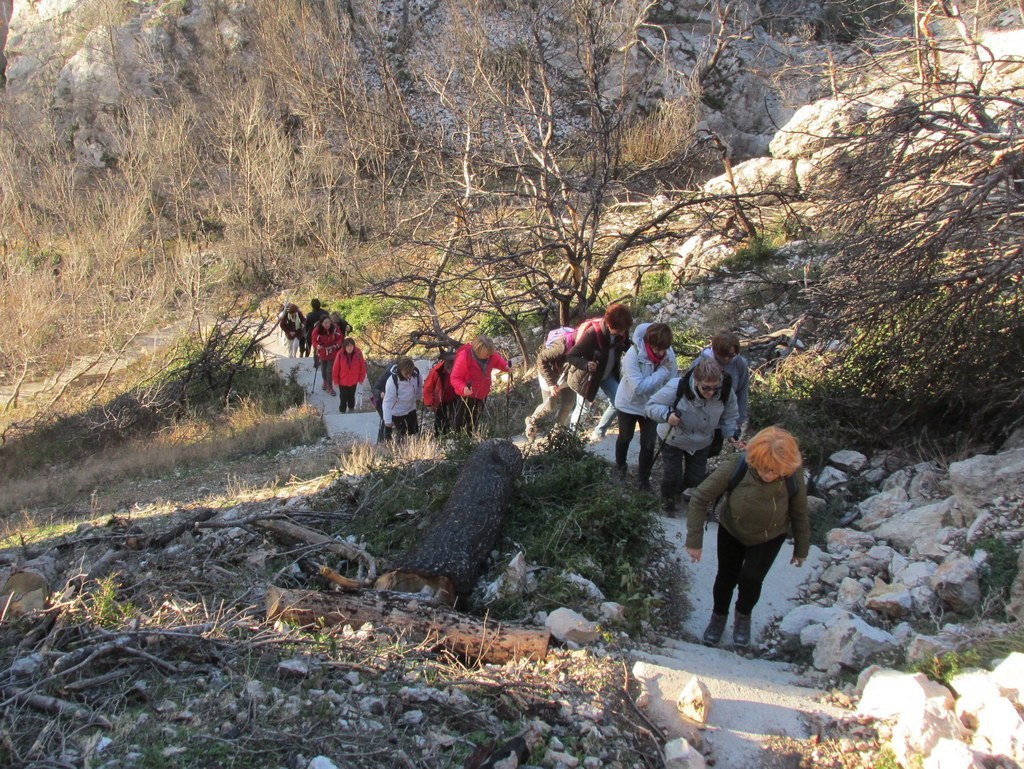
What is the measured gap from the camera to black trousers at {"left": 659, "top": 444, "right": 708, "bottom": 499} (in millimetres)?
5664

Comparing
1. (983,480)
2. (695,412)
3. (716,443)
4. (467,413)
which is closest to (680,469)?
(716,443)

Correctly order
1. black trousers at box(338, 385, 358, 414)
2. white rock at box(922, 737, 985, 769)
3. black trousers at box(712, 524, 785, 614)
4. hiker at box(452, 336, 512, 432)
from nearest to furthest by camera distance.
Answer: white rock at box(922, 737, 985, 769)
black trousers at box(712, 524, 785, 614)
hiker at box(452, 336, 512, 432)
black trousers at box(338, 385, 358, 414)

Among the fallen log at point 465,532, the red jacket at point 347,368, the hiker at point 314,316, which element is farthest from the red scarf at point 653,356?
the hiker at point 314,316

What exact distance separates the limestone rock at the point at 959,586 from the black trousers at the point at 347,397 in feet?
28.5

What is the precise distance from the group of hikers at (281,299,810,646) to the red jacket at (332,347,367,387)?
330cm

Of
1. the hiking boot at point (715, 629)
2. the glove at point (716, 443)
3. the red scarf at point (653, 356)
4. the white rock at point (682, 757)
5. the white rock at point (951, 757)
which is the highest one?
the red scarf at point (653, 356)

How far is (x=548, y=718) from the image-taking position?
333 centimetres

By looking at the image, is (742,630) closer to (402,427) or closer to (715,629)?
(715,629)

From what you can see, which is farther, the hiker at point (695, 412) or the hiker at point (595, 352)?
the hiker at point (595, 352)

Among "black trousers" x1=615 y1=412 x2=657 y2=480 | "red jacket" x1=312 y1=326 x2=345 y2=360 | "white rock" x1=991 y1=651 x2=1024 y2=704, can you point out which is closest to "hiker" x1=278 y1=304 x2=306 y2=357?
"red jacket" x1=312 y1=326 x2=345 y2=360

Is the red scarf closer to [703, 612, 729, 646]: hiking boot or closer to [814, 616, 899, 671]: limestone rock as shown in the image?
[703, 612, 729, 646]: hiking boot

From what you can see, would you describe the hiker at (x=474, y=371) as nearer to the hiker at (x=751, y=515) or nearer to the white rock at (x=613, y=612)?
the white rock at (x=613, y=612)

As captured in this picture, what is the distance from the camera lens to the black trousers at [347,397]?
1152 cm

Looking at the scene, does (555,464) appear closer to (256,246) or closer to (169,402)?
(169,402)
